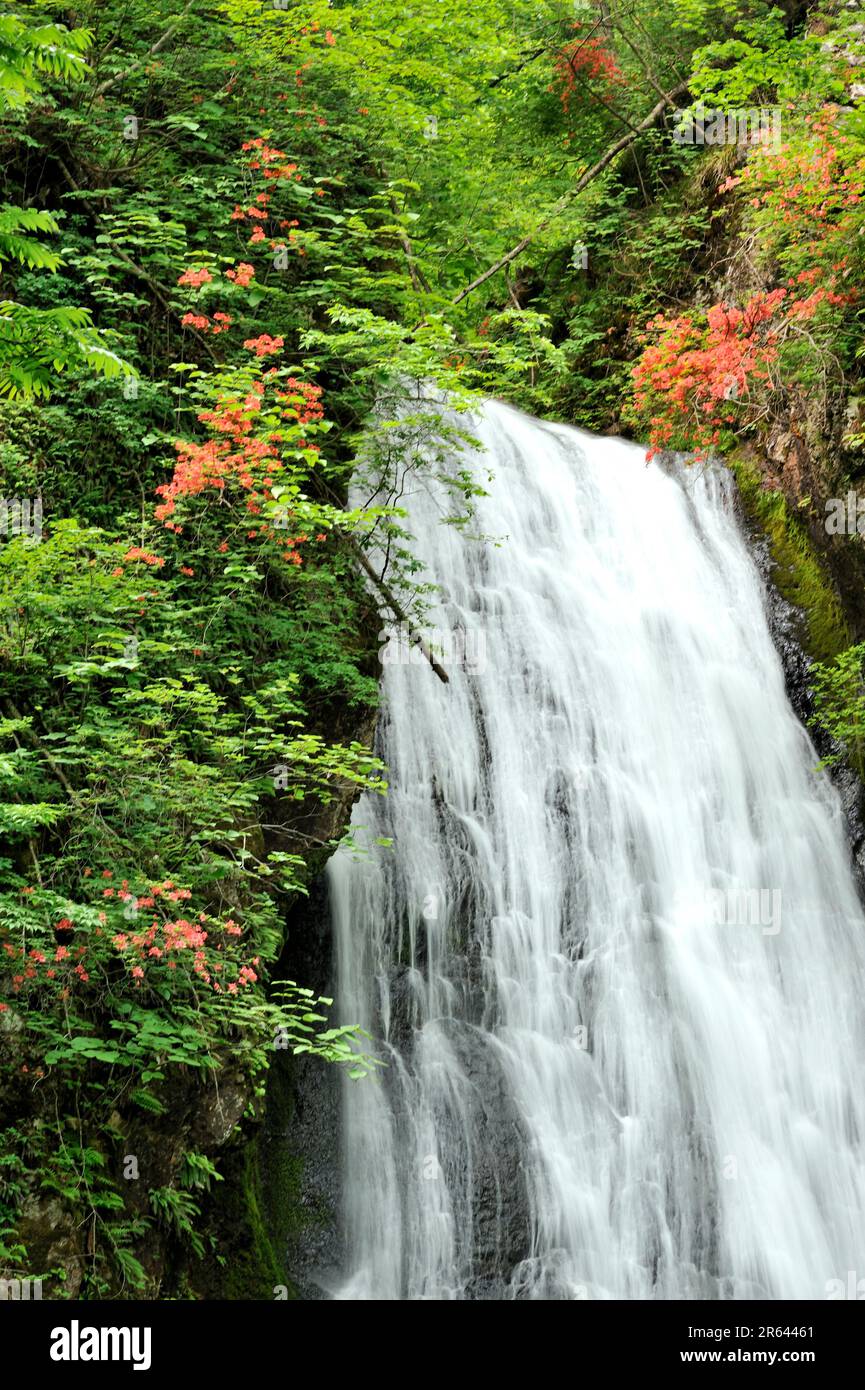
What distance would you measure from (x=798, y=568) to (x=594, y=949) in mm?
5280

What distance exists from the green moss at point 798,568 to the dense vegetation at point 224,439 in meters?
0.04

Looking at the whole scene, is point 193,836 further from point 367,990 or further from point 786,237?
point 786,237

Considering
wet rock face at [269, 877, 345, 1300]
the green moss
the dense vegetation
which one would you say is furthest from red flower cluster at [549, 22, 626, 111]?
wet rock face at [269, 877, 345, 1300]

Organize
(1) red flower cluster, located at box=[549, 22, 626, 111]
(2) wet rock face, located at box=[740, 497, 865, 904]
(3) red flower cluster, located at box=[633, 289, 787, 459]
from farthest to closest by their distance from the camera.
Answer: (1) red flower cluster, located at box=[549, 22, 626, 111], (3) red flower cluster, located at box=[633, 289, 787, 459], (2) wet rock face, located at box=[740, 497, 865, 904]

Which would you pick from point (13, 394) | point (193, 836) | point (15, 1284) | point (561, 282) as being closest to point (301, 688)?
point (193, 836)

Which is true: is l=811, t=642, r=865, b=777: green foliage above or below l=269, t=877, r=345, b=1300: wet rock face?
above

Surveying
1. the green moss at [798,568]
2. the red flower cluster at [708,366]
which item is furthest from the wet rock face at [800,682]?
the red flower cluster at [708,366]

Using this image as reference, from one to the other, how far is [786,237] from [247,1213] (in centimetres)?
1067

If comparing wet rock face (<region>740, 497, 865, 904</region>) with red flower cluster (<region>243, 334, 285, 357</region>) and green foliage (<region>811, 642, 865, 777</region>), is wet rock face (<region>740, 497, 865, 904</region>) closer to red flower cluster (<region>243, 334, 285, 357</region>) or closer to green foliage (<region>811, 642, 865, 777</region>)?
green foliage (<region>811, 642, 865, 777</region>)

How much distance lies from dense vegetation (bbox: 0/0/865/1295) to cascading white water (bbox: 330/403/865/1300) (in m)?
0.84

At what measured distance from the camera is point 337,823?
8.07 meters

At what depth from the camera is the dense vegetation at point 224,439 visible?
5.84m

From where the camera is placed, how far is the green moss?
40.8ft
